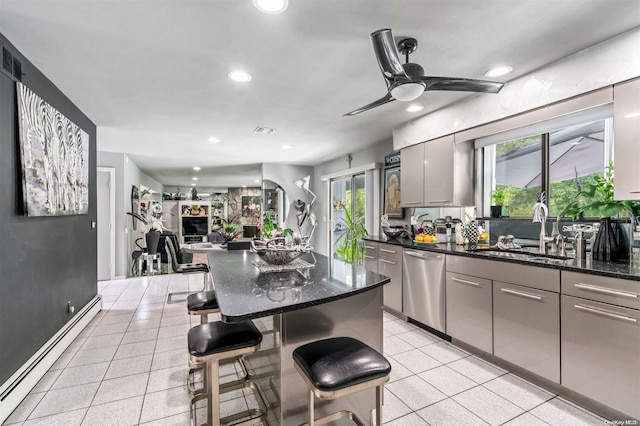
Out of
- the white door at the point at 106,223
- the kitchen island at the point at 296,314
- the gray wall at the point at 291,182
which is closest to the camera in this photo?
the kitchen island at the point at 296,314

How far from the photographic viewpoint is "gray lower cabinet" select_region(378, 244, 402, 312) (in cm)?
346

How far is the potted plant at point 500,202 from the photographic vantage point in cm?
319

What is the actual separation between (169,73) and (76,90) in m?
1.14

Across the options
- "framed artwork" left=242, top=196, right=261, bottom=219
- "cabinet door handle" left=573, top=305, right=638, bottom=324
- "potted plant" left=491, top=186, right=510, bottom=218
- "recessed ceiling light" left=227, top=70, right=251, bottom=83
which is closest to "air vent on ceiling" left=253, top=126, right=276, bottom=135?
"recessed ceiling light" left=227, top=70, right=251, bottom=83

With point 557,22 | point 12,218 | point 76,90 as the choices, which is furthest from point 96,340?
point 557,22

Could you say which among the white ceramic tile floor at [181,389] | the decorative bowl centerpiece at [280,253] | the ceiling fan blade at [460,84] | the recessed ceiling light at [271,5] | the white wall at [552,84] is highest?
the recessed ceiling light at [271,5]

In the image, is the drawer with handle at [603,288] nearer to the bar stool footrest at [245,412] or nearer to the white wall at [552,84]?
the white wall at [552,84]

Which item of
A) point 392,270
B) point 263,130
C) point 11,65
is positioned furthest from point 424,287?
point 11,65

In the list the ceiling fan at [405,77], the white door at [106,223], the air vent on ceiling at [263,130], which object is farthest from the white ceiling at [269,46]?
the white door at [106,223]

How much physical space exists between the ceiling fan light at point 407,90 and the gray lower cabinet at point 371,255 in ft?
7.18

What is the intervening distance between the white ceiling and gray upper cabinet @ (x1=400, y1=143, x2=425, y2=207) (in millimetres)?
459

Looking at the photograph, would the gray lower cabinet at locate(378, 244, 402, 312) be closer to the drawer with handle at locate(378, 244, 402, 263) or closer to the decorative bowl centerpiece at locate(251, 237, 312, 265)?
the drawer with handle at locate(378, 244, 402, 263)

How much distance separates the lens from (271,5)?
1.67m

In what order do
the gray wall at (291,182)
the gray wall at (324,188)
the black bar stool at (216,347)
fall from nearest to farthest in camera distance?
the black bar stool at (216,347)
the gray wall at (324,188)
the gray wall at (291,182)
